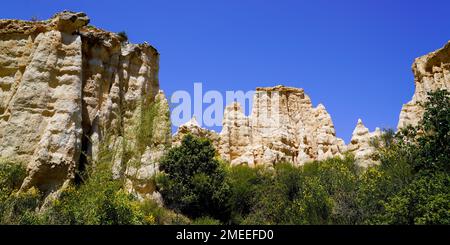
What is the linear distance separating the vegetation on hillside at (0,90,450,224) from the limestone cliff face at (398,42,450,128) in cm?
524

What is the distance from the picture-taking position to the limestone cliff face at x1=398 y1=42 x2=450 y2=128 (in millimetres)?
37125

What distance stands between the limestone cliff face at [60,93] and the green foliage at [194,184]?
469 cm

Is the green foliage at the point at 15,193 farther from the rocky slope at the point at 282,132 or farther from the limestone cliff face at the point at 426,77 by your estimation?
the limestone cliff face at the point at 426,77

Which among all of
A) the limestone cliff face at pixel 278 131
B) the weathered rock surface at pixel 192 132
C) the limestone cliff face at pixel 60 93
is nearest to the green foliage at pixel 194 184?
the limestone cliff face at pixel 60 93

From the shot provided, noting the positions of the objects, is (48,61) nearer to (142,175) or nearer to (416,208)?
(142,175)

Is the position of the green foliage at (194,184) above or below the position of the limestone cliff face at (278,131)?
below

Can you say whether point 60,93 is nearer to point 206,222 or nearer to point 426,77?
point 206,222

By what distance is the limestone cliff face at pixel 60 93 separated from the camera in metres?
23.2

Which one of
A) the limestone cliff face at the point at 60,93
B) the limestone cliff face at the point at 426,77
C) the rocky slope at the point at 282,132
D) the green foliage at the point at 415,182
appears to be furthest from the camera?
the rocky slope at the point at 282,132

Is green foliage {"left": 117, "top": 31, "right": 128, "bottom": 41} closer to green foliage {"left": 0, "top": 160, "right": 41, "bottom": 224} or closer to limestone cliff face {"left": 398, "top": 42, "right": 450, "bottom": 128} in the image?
green foliage {"left": 0, "top": 160, "right": 41, "bottom": 224}

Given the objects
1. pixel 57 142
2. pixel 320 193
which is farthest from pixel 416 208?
pixel 57 142

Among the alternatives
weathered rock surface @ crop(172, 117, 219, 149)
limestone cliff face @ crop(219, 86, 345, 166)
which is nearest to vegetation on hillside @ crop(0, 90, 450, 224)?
limestone cliff face @ crop(219, 86, 345, 166)

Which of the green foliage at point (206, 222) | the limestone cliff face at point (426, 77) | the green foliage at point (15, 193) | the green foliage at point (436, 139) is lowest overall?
the green foliage at point (206, 222)

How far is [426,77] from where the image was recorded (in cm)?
3912
